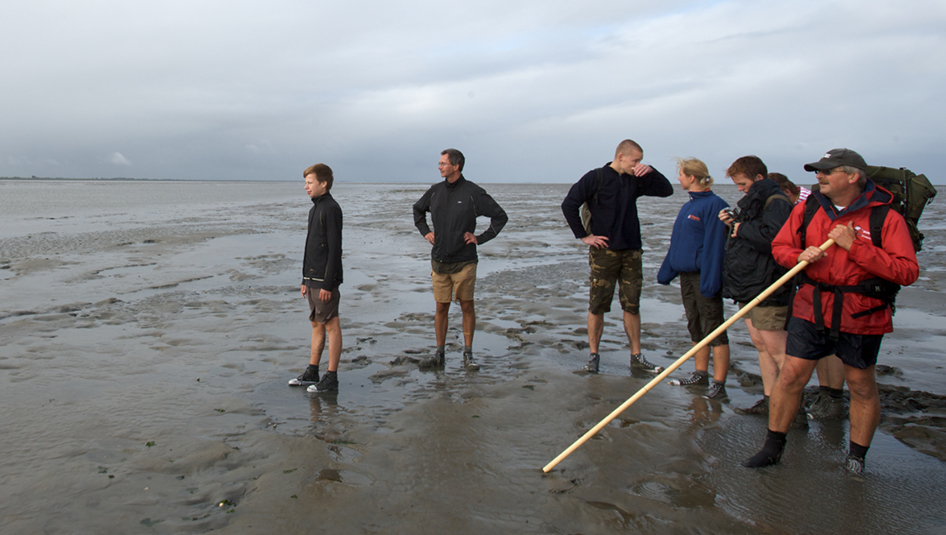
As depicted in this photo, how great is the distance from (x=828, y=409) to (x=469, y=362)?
11.1ft

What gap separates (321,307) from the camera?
592cm

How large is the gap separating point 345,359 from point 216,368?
1.35 metres

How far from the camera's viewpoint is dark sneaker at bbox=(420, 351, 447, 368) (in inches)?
260

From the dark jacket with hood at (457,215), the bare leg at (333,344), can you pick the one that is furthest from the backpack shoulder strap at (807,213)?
the bare leg at (333,344)

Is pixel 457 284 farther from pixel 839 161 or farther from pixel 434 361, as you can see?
pixel 839 161

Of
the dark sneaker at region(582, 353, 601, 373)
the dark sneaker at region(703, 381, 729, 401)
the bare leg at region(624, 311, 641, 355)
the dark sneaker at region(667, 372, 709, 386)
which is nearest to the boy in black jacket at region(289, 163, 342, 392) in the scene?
the dark sneaker at region(582, 353, 601, 373)

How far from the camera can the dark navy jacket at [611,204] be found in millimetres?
6438

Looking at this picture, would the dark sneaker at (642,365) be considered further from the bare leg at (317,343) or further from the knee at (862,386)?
the bare leg at (317,343)

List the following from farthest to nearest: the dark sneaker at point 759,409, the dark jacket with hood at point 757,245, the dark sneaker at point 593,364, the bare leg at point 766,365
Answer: the dark sneaker at point 593,364
the dark sneaker at point 759,409
the bare leg at point 766,365
the dark jacket with hood at point 757,245

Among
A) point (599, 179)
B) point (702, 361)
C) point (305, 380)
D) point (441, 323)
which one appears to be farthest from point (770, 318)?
point (305, 380)

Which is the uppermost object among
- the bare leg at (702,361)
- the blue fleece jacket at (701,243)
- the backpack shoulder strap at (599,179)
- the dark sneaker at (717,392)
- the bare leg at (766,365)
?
the backpack shoulder strap at (599,179)

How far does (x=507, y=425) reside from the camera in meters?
4.99

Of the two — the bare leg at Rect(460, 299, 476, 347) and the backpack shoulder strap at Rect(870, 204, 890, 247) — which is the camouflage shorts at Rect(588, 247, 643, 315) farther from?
the backpack shoulder strap at Rect(870, 204, 890, 247)

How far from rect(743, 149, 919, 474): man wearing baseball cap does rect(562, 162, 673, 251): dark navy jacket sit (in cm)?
226
